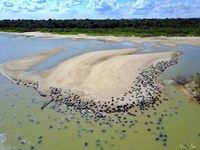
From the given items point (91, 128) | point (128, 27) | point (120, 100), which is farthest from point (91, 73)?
point (128, 27)

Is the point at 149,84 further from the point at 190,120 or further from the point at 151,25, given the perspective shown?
the point at 151,25

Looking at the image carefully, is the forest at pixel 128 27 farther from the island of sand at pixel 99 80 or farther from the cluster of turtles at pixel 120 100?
the cluster of turtles at pixel 120 100

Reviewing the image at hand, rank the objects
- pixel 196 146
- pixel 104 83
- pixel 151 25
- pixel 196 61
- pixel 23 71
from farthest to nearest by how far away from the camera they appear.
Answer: pixel 151 25, pixel 196 61, pixel 23 71, pixel 104 83, pixel 196 146

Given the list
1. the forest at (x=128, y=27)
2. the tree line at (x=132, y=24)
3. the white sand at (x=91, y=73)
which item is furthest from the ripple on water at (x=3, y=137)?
the tree line at (x=132, y=24)

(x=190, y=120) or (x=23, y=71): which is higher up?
(x=190, y=120)

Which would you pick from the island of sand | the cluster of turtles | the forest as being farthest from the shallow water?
the forest

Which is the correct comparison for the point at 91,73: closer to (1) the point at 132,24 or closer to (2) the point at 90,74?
(2) the point at 90,74

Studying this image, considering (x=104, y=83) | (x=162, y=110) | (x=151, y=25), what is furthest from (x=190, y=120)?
(x=151, y=25)
